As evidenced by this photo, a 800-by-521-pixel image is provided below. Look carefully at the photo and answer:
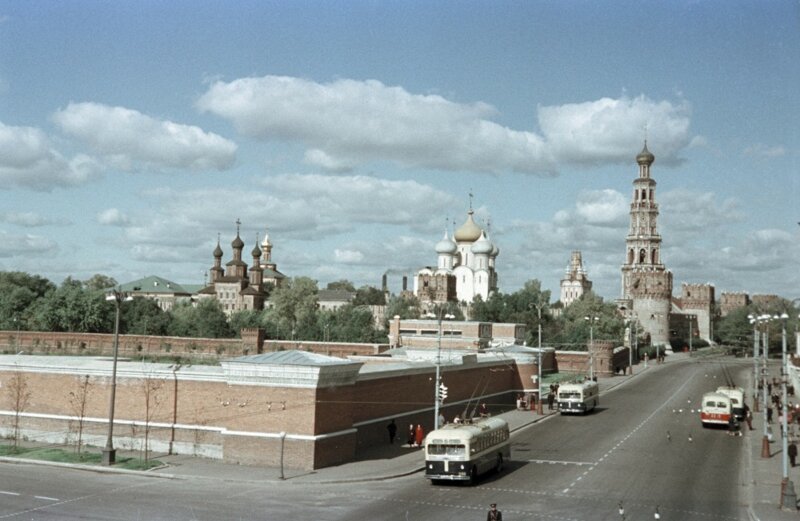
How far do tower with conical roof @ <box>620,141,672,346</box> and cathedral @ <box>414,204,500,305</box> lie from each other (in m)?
29.2

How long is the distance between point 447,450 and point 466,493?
1953 millimetres

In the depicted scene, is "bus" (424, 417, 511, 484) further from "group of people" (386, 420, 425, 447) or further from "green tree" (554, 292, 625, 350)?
"green tree" (554, 292, 625, 350)

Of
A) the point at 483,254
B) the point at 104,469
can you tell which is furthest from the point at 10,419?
the point at 483,254

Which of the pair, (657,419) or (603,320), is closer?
(657,419)

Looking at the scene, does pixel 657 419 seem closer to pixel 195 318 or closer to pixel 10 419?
pixel 10 419

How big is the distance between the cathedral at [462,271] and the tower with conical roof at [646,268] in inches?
1150

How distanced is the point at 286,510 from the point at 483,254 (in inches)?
6355

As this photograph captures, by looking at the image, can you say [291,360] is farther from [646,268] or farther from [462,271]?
[462,271]

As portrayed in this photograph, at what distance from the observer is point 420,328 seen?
10494 centimetres

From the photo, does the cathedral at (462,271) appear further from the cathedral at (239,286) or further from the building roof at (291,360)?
the building roof at (291,360)

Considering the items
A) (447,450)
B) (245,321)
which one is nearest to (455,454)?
(447,450)

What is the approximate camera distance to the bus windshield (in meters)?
33.8

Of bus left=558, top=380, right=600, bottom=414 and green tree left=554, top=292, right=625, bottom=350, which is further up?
green tree left=554, top=292, right=625, bottom=350

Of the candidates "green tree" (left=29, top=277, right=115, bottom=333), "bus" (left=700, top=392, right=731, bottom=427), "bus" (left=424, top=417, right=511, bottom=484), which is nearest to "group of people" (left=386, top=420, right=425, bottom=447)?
"bus" (left=424, top=417, right=511, bottom=484)
